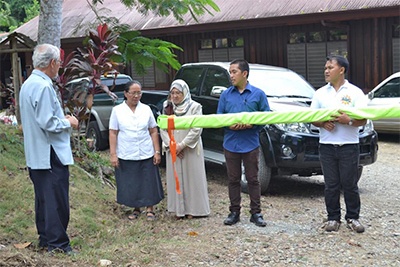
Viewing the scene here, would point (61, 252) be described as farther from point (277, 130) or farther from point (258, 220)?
point (277, 130)

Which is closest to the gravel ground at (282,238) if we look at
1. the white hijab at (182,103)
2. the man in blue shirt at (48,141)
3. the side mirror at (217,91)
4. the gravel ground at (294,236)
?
the gravel ground at (294,236)

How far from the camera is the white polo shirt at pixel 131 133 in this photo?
6738mm

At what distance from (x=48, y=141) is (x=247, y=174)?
253 cm

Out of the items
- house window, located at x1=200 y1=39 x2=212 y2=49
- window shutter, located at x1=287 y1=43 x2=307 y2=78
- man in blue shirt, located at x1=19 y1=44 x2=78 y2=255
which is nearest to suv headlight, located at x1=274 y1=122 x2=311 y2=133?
man in blue shirt, located at x1=19 y1=44 x2=78 y2=255

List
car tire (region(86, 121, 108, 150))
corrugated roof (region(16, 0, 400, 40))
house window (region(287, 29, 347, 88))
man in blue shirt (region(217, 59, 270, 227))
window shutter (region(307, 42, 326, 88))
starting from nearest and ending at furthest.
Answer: man in blue shirt (region(217, 59, 270, 227))
car tire (region(86, 121, 108, 150))
corrugated roof (region(16, 0, 400, 40))
house window (region(287, 29, 347, 88))
window shutter (region(307, 42, 326, 88))

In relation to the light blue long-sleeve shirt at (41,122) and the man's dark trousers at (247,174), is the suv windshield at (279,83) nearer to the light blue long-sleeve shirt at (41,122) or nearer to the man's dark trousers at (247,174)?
the man's dark trousers at (247,174)

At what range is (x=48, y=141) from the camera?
506 centimetres

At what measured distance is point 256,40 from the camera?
18875 millimetres

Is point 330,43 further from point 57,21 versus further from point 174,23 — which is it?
point 57,21

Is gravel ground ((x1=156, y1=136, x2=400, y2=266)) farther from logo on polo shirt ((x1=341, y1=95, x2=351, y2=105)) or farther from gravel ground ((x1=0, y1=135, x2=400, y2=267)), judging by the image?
logo on polo shirt ((x1=341, y1=95, x2=351, y2=105))

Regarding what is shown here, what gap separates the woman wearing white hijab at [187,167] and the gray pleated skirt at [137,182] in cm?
33

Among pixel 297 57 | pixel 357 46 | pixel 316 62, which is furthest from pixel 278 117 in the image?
pixel 297 57

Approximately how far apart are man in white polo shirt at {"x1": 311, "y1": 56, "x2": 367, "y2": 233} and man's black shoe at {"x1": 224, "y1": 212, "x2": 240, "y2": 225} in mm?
1092

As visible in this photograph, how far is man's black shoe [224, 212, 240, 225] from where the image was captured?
6.58 metres
